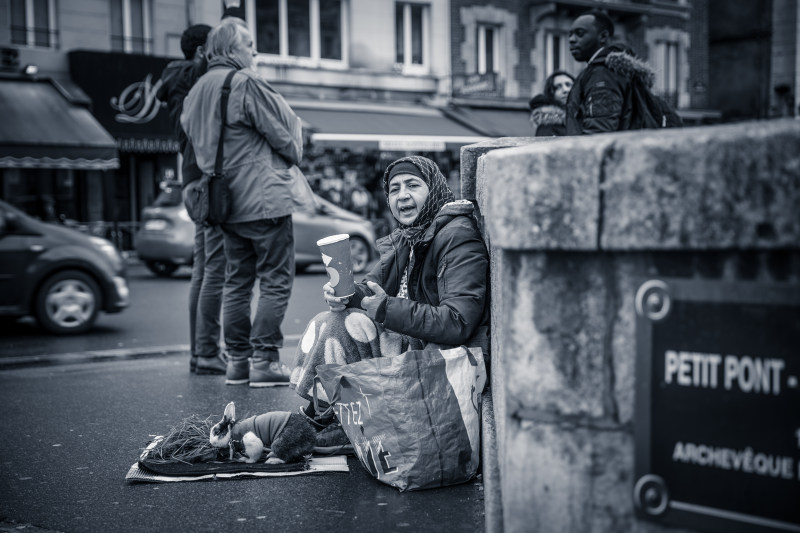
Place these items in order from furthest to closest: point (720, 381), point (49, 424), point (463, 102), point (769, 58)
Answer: point (769, 58)
point (463, 102)
point (49, 424)
point (720, 381)

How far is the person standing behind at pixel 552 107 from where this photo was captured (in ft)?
23.6

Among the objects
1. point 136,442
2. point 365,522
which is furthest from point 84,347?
point 365,522

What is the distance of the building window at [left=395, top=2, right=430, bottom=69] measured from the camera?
84.5 feet

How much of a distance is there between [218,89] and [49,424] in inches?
83.2

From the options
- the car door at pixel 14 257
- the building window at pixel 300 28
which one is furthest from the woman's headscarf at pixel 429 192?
the building window at pixel 300 28

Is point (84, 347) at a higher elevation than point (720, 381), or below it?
below

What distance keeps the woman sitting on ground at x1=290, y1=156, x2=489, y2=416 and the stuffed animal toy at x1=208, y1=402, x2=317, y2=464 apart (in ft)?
0.47

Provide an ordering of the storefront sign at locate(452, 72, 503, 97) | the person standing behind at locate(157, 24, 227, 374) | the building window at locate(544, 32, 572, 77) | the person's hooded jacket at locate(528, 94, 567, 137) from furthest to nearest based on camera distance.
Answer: the building window at locate(544, 32, 572, 77) < the storefront sign at locate(452, 72, 503, 97) < the person's hooded jacket at locate(528, 94, 567, 137) < the person standing behind at locate(157, 24, 227, 374)

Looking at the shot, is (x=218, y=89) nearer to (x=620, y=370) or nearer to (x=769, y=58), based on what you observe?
(x=620, y=370)

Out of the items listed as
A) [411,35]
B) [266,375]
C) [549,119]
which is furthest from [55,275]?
[411,35]

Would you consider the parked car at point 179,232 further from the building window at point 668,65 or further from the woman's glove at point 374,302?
the building window at point 668,65

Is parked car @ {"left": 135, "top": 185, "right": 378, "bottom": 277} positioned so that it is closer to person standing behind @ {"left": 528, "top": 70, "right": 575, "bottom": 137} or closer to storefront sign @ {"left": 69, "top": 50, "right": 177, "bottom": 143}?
storefront sign @ {"left": 69, "top": 50, "right": 177, "bottom": 143}

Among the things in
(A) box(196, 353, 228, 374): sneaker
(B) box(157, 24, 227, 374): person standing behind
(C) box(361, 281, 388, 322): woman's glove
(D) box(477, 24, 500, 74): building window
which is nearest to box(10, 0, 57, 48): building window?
(D) box(477, 24, 500, 74): building window

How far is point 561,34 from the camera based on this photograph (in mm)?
29109
